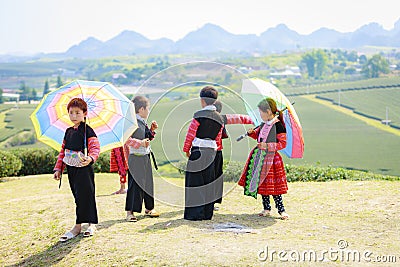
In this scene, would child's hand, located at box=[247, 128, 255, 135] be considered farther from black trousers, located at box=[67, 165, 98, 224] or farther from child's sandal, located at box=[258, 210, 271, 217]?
black trousers, located at box=[67, 165, 98, 224]

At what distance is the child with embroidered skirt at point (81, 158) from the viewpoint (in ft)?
20.5

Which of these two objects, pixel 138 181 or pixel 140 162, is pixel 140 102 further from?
pixel 138 181

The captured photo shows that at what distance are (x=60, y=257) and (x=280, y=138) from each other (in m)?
3.22

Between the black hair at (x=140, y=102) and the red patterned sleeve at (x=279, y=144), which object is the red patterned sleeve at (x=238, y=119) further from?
the black hair at (x=140, y=102)

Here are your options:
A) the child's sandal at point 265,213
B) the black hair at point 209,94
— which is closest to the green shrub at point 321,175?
the child's sandal at point 265,213

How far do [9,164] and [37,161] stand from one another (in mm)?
842

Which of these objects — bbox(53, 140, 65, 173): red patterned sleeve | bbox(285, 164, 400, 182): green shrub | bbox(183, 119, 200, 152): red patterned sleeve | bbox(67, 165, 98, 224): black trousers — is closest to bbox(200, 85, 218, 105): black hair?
bbox(183, 119, 200, 152): red patterned sleeve

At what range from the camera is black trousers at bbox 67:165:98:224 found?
635 centimetres

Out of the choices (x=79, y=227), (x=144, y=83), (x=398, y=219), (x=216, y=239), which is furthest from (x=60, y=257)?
(x=398, y=219)

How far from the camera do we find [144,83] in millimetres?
6824

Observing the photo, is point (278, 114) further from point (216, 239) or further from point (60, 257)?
point (60, 257)

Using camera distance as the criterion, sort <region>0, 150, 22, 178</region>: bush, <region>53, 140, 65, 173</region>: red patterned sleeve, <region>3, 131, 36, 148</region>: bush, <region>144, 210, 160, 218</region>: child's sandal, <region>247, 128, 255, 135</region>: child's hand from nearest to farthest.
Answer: <region>53, 140, 65, 173</region>: red patterned sleeve, <region>247, 128, 255, 135</region>: child's hand, <region>144, 210, 160, 218</region>: child's sandal, <region>0, 150, 22, 178</region>: bush, <region>3, 131, 36, 148</region>: bush

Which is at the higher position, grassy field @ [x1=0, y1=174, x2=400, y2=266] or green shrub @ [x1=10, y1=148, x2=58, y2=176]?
grassy field @ [x1=0, y1=174, x2=400, y2=266]

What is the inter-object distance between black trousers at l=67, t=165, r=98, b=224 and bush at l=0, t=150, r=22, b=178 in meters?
7.91
